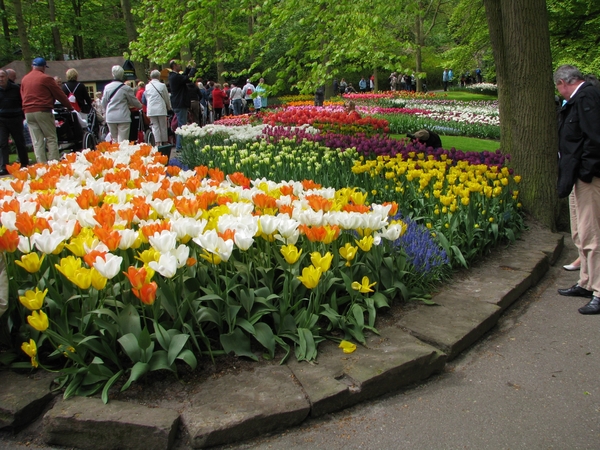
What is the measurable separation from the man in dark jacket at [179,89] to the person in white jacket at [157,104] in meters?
0.50

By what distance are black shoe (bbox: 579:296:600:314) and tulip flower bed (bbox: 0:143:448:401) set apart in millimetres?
1086

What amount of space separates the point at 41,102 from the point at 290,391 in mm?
8081

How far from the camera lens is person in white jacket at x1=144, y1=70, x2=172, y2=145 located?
1019cm

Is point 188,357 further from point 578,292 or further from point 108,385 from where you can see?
point 578,292

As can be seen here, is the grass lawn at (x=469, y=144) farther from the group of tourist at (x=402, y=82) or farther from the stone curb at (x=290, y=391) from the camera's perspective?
the group of tourist at (x=402, y=82)

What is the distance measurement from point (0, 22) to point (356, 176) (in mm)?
35421

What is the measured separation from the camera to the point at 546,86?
620 cm

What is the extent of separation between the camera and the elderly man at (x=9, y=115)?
975 cm

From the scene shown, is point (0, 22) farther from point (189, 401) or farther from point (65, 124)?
point (189, 401)

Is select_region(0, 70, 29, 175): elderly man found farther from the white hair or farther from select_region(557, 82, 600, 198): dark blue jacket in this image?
select_region(557, 82, 600, 198): dark blue jacket

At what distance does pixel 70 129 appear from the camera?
10.9 metres

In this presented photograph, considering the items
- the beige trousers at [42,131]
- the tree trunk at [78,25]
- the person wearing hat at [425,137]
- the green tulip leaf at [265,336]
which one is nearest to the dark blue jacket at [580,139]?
the green tulip leaf at [265,336]

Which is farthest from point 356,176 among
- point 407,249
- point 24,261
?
point 24,261

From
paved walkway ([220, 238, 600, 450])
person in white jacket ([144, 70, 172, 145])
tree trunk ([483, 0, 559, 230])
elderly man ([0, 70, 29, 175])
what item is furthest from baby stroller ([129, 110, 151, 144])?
paved walkway ([220, 238, 600, 450])
